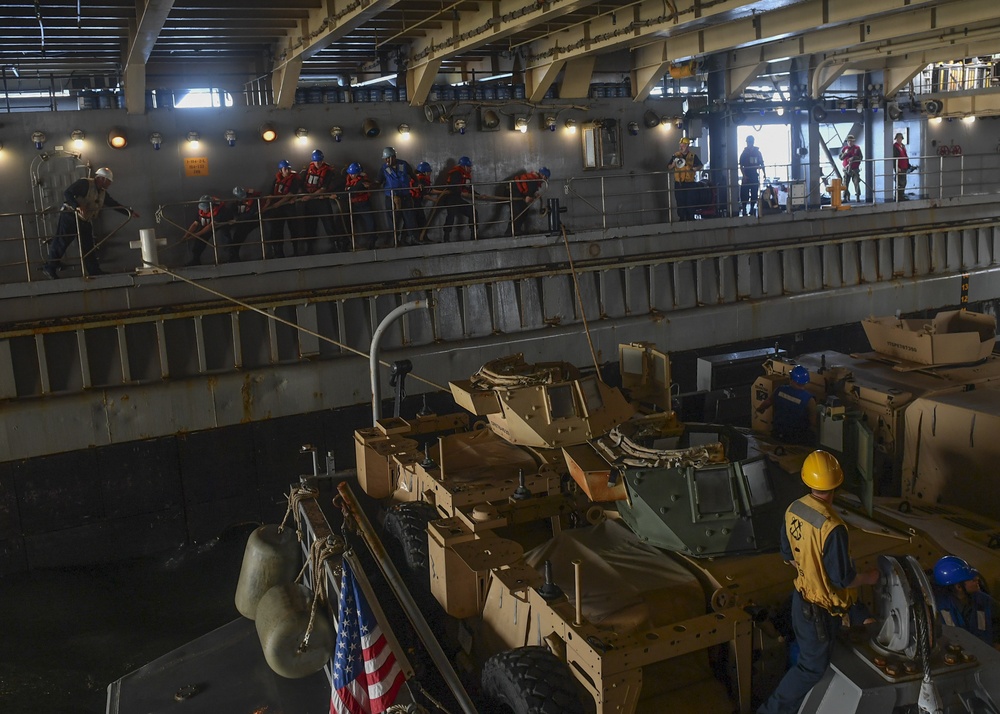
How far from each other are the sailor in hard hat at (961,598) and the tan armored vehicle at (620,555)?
543mm

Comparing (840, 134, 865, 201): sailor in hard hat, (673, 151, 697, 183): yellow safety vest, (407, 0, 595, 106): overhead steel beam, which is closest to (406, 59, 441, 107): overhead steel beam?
(407, 0, 595, 106): overhead steel beam

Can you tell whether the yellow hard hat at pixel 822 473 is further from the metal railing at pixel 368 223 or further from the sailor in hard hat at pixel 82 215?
the sailor in hard hat at pixel 82 215

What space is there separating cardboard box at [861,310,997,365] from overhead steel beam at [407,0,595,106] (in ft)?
21.2

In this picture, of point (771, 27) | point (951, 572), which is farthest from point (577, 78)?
point (951, 572)

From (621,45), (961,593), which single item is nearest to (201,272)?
(621,45)

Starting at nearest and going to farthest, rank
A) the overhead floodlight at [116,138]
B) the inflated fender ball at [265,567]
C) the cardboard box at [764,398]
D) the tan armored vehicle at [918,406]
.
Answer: the inflated fender ball at [265,567], the tan armored vehicle at [918,406], the cardboard box at [764,398], the overhead floodlight at [116,138]

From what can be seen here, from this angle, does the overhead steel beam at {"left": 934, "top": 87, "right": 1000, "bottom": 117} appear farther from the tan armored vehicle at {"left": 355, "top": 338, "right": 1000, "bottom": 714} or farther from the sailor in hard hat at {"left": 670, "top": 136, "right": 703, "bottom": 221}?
the tan armored vehicle at {"left": 355, "top": 338, "right": 1000, "bottom": 714}

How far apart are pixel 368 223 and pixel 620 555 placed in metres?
11.4

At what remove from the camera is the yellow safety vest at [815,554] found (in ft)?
17.9

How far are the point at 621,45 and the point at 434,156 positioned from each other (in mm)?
4290

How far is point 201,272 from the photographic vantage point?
14.0 m

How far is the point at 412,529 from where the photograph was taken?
26.8 feet

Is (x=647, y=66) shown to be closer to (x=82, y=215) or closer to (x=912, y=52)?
(x=912, y=52)

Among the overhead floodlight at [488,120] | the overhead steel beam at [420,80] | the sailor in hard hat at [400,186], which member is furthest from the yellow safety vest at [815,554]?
the overhead floodlight at [488,120]
